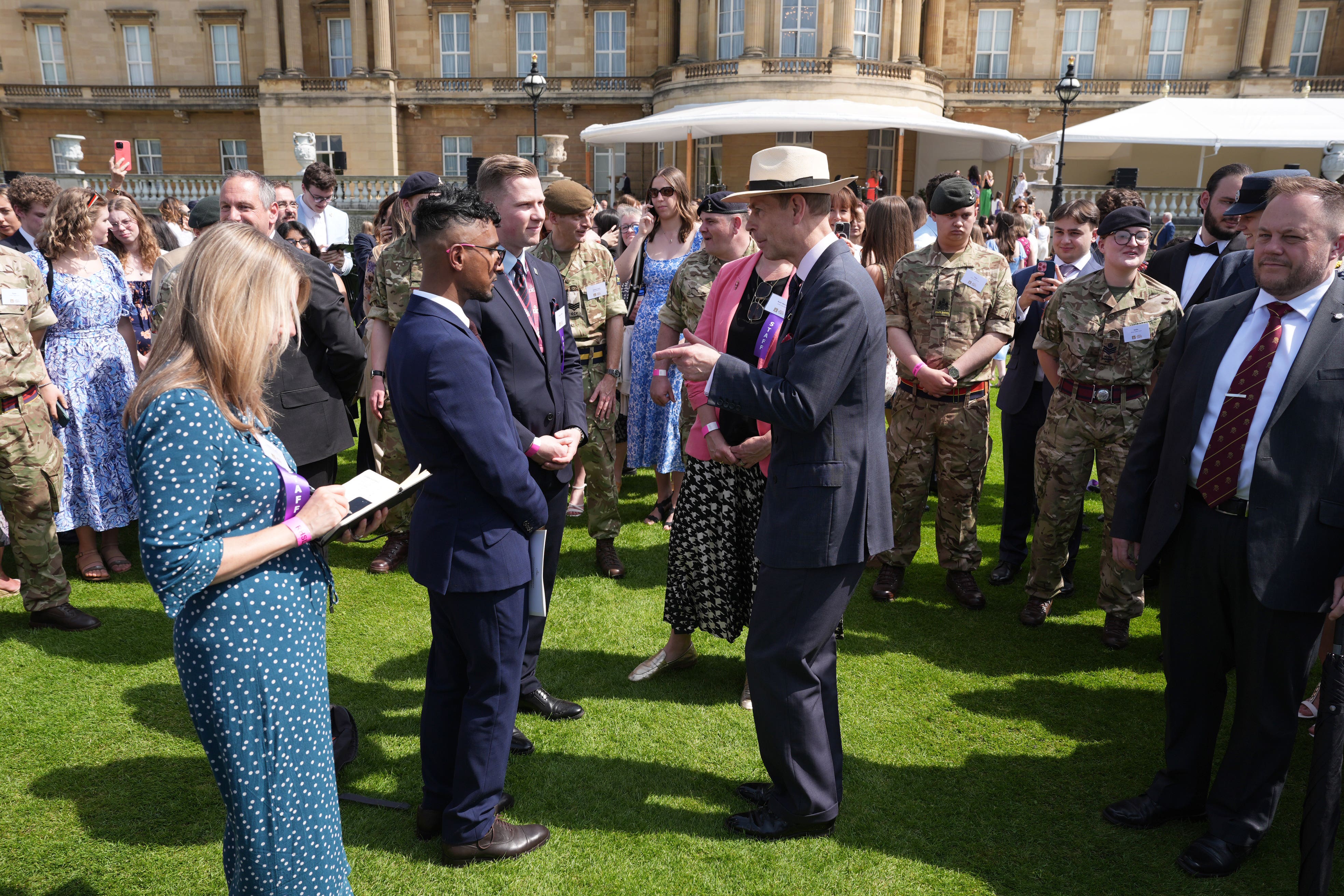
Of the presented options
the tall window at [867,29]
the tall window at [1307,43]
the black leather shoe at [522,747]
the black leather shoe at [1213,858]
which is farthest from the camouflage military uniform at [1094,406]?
the tall window at [1307,43]

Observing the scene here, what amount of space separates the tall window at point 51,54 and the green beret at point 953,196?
40348 mm

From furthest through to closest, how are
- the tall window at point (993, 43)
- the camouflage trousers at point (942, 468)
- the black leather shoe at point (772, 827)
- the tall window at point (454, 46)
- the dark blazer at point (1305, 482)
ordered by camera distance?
the tall window at point (454, 46)
the tall window at point (993, 43)
the camouflage trousers at point (942, 468)
the black leather shoe at point (772, 827)
the dark blazer at point (1305, 482)

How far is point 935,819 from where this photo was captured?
3295 millimetres

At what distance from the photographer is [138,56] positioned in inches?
1323

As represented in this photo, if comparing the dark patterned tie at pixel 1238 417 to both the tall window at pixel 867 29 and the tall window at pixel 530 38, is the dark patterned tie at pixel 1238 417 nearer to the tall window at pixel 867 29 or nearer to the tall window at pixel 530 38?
the tall window at pixel 867 29

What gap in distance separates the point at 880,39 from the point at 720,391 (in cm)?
2946

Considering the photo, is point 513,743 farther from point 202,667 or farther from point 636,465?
point 636,465

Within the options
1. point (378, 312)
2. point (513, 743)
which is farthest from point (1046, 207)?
point (513, 743)

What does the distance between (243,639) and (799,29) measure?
96.2 ft

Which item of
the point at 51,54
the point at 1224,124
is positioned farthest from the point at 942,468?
the point at 51,54

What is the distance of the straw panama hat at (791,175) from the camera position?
2.79 metres

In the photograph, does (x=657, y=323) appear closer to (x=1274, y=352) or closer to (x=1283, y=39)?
(x=1274, y=352)

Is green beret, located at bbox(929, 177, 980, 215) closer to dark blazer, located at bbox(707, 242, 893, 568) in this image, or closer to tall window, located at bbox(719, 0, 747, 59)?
dark blazer, located at bbox(707, 242, 893, 568)

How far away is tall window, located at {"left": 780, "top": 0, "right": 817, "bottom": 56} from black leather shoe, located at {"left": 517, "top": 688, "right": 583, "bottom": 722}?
90.5ft
